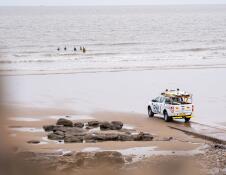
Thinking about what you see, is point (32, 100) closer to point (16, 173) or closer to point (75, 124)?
point (75, 124)

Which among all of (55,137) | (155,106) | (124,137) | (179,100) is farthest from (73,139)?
(155,106)

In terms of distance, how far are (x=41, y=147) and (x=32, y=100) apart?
16170 mm

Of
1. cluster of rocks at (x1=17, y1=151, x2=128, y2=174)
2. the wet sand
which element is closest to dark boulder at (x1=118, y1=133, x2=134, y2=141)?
the wet sand

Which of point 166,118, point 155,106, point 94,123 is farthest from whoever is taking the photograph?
point 155,106

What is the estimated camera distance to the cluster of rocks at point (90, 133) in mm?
21172

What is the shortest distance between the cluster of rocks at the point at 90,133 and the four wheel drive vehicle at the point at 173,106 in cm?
327

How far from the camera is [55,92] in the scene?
128 feet

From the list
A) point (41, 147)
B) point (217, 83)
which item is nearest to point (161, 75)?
point (217, 83)

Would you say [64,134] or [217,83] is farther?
[217,83]

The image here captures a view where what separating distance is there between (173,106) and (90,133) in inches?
234

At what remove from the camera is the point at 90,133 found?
23156 mm

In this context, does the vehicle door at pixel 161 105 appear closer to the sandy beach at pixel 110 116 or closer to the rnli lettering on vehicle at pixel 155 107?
the sandy beach at pixel 110 116

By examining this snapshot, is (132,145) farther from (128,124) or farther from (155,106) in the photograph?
(155,106)

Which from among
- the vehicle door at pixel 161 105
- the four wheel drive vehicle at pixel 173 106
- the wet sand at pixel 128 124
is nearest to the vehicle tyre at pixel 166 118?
the four wheel drive vehicle at pixel 173 106
